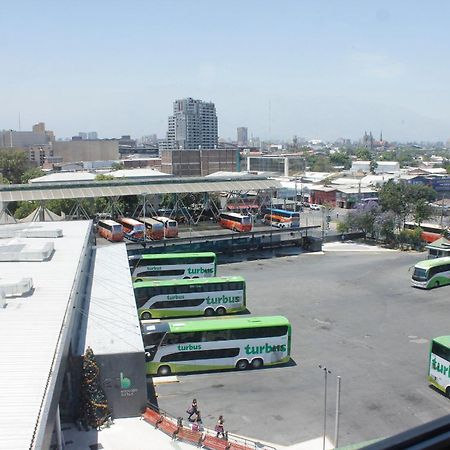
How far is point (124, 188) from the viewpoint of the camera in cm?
2691

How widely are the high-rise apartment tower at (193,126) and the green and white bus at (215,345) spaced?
10229cm

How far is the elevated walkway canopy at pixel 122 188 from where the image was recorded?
25062 millimetres

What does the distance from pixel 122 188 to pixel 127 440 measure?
61.8ft

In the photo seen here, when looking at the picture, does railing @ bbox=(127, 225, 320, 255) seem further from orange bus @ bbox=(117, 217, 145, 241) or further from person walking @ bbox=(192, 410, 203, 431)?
person walking @ bbox=(192, 410, 203, 431)

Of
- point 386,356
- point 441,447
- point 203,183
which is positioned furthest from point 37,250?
point 203,183

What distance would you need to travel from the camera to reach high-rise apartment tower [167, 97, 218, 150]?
115 meters

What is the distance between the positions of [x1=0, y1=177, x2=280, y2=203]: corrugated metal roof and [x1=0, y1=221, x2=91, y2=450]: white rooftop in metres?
12.1

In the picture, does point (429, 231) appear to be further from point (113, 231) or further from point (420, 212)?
point (113, 231)

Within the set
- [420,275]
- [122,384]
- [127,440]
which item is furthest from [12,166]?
[127,440]

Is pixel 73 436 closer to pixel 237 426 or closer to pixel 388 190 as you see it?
pixel 237 426

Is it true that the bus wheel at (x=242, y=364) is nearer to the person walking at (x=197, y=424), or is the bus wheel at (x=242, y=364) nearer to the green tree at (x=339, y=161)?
the person walking at (x=197, y=424)

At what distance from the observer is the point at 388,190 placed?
30.8m

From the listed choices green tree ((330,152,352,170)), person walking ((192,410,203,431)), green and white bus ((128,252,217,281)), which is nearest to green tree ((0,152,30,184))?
green and white bus ((128,252,217,281))

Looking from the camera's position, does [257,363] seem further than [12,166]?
No
